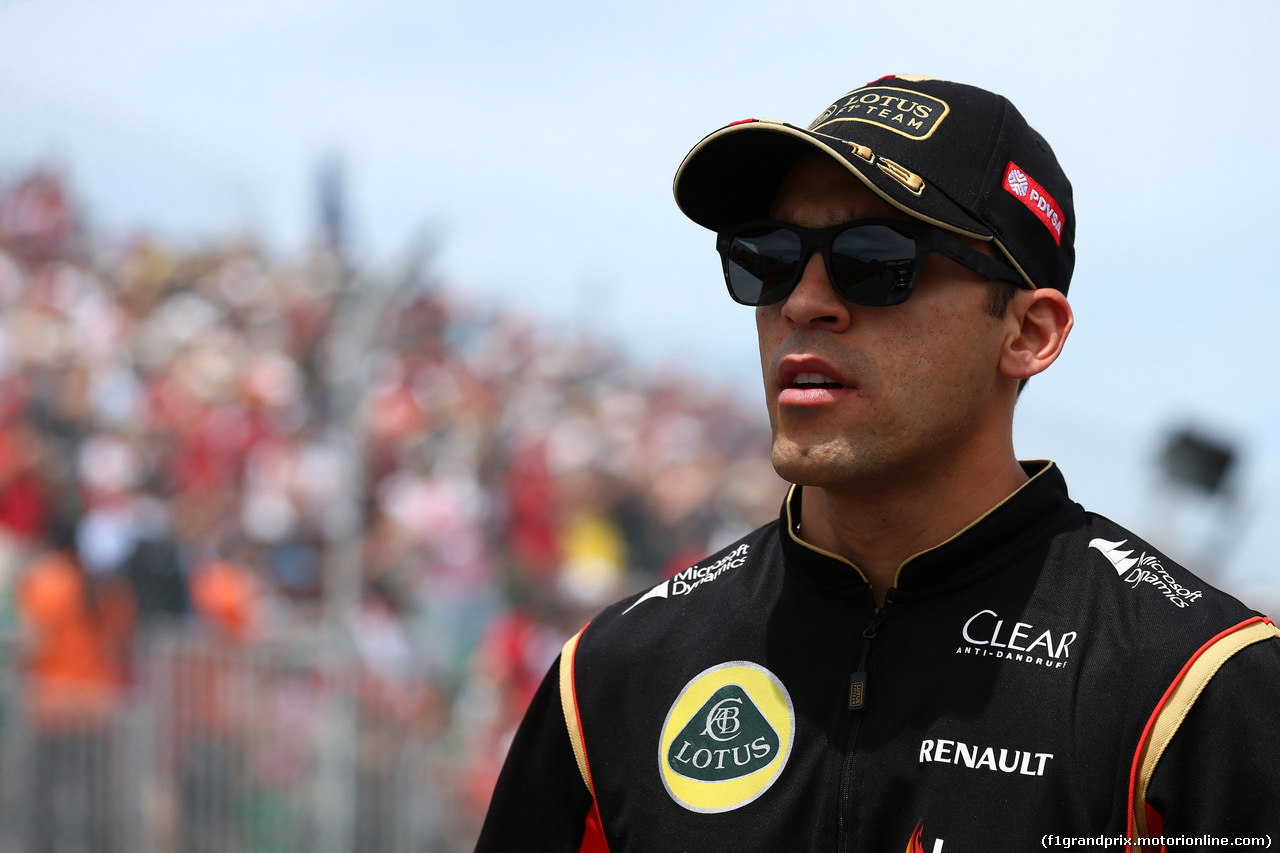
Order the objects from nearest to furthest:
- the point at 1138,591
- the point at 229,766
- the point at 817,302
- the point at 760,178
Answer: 1. the point at 1138,591
2. the point at 817,302
3. the point at 760,178
4. the point at 229,766

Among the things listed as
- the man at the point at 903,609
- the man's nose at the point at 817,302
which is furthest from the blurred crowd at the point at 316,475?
the man's nose at the point at 817,302

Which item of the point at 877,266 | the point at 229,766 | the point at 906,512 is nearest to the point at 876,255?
the point at 877,266

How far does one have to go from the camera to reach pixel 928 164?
176cm

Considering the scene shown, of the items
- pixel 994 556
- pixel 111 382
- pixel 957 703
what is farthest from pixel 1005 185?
pixel 111 382

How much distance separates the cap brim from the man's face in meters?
0.06

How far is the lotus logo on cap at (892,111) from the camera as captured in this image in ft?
5.91

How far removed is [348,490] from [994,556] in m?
4.18

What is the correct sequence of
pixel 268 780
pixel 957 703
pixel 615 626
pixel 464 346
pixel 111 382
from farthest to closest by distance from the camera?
1. pixel 464 346
2. pixel 111 382
3. pixel 268 780
4. pixel 615 626
5. pixel 957 703

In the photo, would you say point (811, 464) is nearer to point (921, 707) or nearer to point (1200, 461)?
point (921, 707)

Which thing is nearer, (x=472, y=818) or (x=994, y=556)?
(x=994, y=556)

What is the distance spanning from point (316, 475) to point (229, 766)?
1757 millimetres

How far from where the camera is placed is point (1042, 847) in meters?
1.55

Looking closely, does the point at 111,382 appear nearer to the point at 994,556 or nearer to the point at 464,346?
the point at 464,346

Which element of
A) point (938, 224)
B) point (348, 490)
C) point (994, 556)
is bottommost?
point (348, 490)
